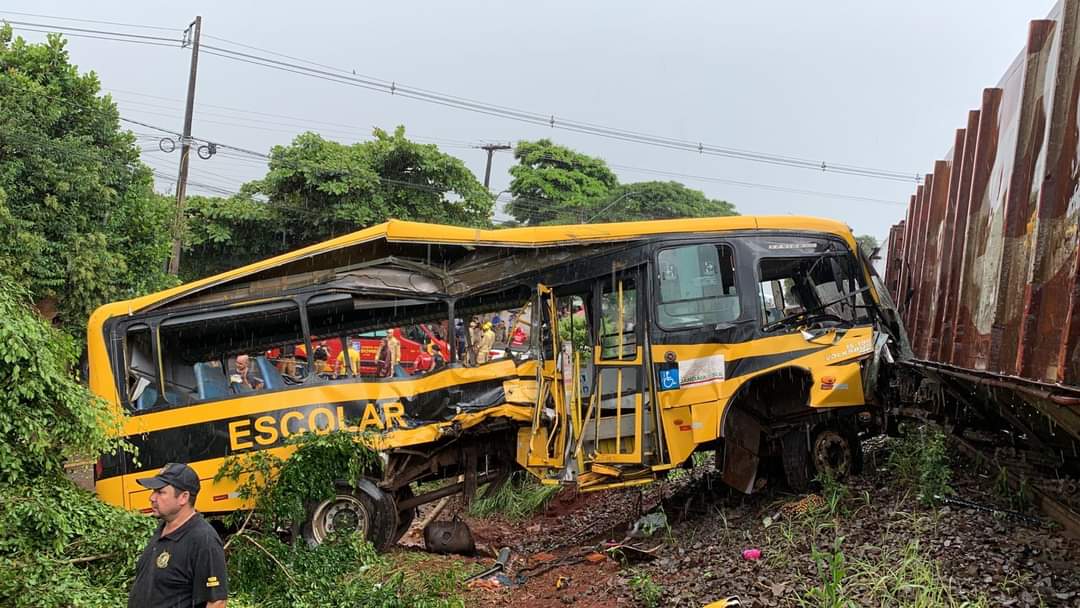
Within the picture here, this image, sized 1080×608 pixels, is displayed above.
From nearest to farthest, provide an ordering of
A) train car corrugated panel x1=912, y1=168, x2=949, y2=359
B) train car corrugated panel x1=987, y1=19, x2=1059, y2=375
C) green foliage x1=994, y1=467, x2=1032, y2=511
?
train car corrugated panel x1=987, y1=19, x2=1059, y2=375 → green foliage x1=994, y1=467, x2=1032, y2=511 → train car corrugated panel x1=912, y1=168, x2=949, y2=359

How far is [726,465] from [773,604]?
292 cm

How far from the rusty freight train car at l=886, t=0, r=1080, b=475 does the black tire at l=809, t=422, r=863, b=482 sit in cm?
97

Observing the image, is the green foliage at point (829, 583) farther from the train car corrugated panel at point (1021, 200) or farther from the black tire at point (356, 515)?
the black tire at point (356, 515)

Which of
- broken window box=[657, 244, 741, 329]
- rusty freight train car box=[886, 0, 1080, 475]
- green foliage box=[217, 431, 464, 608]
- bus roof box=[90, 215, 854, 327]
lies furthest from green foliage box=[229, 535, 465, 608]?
rusty freight train car box=[886, 0, 1080, 475]

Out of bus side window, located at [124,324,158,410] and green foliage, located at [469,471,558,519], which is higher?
bus side window, located at [124,324,158,410]

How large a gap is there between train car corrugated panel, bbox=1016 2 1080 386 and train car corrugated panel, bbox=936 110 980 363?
254 centimetres

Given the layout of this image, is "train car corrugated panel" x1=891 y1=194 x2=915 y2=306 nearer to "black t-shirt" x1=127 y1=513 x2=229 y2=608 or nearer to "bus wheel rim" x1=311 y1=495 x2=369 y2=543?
"bus wheel rim" x1=311 y1=495 x2=369 y2=543

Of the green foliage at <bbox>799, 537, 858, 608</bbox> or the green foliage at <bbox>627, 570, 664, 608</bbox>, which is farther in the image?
the green foliage at <bbox>627, 570, 664, 608</bbox>

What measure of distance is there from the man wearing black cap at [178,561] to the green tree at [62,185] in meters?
12.4

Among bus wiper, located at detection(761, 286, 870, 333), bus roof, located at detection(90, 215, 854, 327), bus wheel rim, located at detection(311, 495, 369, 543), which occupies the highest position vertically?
bus roof, located at detection(90, 215, 854, 327)

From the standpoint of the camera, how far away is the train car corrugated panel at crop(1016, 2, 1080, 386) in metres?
5.06

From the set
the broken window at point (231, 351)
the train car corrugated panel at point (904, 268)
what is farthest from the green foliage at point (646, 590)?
the train car corrugated panel at point (904, 268)

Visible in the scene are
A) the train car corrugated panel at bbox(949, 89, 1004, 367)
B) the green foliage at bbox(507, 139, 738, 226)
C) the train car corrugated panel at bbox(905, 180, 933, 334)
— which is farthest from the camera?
the green foliage at bbox(507, 139, 738, 226)

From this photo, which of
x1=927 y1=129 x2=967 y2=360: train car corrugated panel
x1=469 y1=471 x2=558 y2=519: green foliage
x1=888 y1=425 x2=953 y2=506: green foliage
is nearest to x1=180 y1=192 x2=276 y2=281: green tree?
x1=469 y1=471 x2=558 y2=519: green foliage
